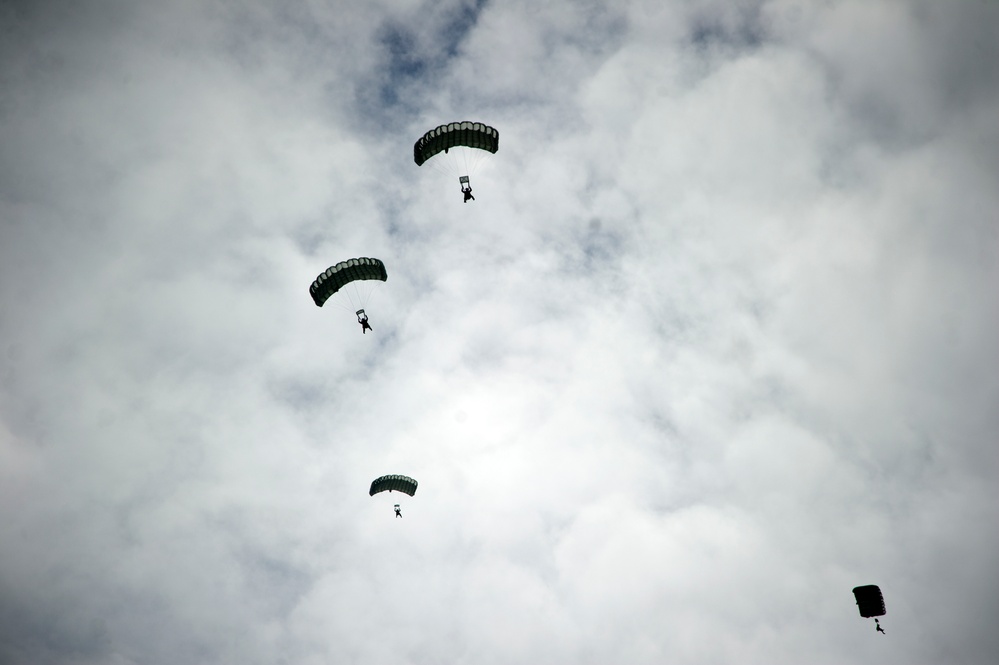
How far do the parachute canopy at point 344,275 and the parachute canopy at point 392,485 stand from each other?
668 inches

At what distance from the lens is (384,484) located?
170 ft

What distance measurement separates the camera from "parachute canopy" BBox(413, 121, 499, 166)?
40.0 m

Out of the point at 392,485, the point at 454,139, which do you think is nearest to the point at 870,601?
the point at 392,485

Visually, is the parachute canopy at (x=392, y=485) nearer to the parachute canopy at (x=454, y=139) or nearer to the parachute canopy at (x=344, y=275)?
the parachute canopy at (x=344, y=275)

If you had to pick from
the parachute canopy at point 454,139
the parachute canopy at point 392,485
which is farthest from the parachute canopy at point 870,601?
the parachute canopy at point 454,139

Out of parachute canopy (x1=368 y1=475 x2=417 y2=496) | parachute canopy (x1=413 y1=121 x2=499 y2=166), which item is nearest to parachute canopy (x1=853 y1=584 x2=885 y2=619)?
parachute canopy (x1=368 y1=475 x2=417 y2=496)

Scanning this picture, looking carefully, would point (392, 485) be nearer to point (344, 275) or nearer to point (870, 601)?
point (344, 275)

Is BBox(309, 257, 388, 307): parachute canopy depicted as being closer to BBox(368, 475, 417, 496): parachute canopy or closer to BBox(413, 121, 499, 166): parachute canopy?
BBox(413, 121, 499, 166): parachute canopy

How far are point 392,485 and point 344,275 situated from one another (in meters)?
19.1

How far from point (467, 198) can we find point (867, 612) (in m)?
40.5

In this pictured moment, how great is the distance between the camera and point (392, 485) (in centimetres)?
5203

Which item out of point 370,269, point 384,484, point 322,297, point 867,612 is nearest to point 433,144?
point 370,269

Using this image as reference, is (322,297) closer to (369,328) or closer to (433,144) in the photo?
(369,328)

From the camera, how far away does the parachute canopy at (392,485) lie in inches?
2037
